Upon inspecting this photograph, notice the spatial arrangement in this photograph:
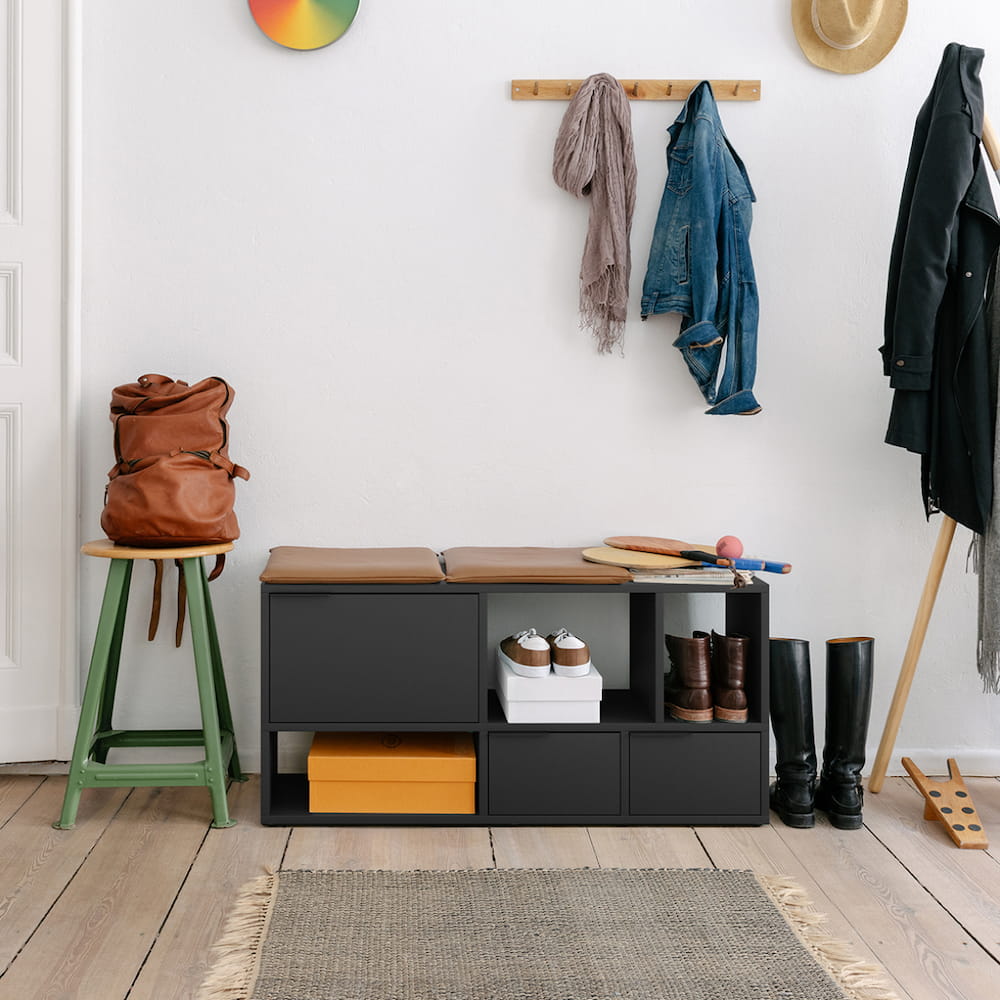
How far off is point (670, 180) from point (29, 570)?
70.7 inches

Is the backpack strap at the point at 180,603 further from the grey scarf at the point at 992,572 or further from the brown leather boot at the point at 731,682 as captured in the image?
the grey scarf at the point at 992,572

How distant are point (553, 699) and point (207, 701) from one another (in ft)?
2.43

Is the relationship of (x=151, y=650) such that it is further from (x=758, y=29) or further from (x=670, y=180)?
(x=758, y=29)

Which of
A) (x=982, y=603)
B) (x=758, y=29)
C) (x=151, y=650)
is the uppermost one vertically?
(x=758, y=29)

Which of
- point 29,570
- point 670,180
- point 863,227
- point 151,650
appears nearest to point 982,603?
point 863,227

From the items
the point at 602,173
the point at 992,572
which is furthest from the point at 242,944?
the point at 602,173

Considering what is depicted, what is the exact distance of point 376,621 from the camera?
211 cm

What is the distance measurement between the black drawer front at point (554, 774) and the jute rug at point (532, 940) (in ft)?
0.78

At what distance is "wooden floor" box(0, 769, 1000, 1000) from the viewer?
1573mm

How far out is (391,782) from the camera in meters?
2.14

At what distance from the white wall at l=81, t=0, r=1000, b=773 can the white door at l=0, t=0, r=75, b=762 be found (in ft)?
0.25

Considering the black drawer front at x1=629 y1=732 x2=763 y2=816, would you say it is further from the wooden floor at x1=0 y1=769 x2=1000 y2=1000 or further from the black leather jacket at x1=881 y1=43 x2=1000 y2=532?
the black leather jacket at x1=881 y1=43 x2=1000 y2=532

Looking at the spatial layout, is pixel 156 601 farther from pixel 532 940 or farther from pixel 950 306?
pixel 950 306

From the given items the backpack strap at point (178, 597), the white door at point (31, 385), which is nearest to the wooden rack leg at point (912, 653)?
the backpack strap at point (178, 597)
